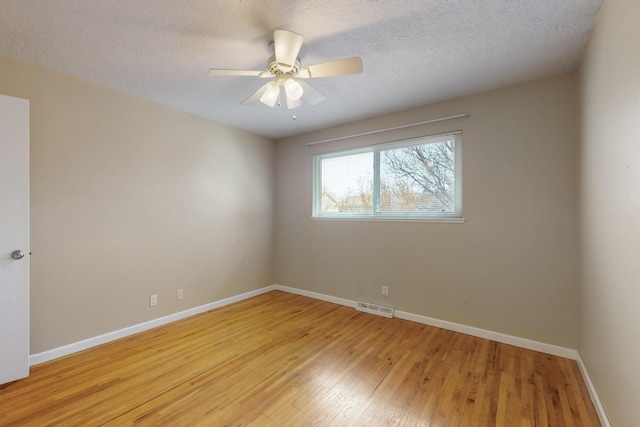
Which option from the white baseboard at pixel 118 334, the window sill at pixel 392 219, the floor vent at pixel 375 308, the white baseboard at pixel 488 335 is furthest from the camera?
the floor vent at pixel 375 308

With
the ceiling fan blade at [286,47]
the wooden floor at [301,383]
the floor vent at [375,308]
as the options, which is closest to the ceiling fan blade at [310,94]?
the ceiling fan blade at [286,47]

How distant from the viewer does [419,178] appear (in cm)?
315

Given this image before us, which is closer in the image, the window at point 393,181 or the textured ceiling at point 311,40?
the textured ceiling at point 311,40

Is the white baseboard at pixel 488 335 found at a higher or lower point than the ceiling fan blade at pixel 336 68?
lower

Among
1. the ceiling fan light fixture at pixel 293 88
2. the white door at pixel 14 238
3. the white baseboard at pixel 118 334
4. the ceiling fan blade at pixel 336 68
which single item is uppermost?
the ceiling fan blade at pixel 336 68

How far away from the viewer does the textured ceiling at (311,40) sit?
1.62 metres

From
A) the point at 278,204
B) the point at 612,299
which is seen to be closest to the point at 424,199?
the point at 612,299

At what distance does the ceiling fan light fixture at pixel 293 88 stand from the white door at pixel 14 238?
6.43 feet

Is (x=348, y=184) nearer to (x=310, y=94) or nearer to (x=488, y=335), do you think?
(x=310, y=94)

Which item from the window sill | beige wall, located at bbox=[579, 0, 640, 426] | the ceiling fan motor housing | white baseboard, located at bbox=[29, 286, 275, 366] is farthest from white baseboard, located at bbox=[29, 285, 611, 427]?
the ceiling fan motor housing

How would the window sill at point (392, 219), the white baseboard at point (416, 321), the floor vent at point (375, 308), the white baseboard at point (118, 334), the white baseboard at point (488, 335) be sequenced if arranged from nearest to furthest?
the white baseboard at point (416, 321) → the white baseboard at point (118, 334) → the white baseboard at point (488, 335) → the window sill at point (392, 219) → the floor vent at point (375, 308)

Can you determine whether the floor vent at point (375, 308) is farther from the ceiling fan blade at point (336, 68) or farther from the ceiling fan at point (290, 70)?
the ceiling fan blade at point (336, 68)

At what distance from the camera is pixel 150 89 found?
266 cm

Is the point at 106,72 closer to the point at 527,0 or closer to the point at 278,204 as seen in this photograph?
the point at 278,204
